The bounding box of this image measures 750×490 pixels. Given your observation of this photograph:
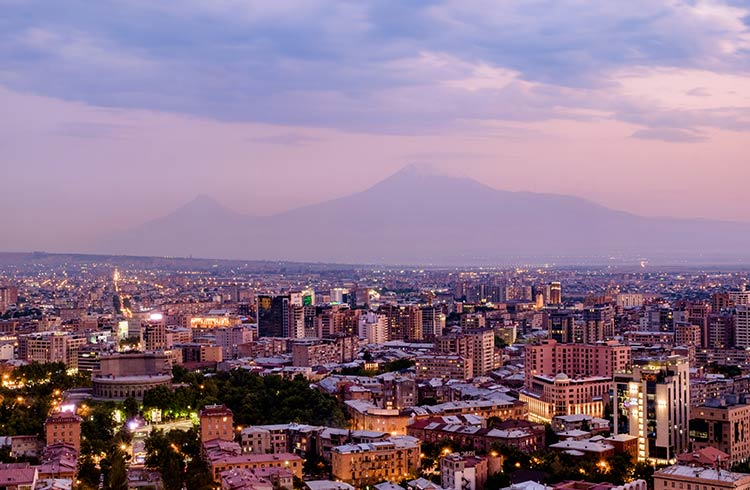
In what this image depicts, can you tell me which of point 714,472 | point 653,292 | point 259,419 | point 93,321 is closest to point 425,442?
point 259,419

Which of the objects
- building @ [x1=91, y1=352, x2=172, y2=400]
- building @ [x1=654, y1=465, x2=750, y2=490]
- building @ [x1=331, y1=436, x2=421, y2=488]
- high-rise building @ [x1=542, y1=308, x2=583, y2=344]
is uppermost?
high-rise building @ [x1=542, y1=308, x2=583, y2=344]

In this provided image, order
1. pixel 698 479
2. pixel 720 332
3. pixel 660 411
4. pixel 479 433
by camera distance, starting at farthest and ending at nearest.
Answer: pixel 720 332, pixel 479 433, pixel 660 411, pixel 698 479

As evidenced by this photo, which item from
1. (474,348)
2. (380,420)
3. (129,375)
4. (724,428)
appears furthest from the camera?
(474,348)

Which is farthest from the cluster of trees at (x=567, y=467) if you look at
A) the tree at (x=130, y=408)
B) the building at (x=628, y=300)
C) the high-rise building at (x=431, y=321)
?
the building at (x=628, y=300)

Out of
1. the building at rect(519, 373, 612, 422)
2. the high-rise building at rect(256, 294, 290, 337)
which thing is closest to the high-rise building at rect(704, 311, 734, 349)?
the building at rect(519, 373, 612, 422)

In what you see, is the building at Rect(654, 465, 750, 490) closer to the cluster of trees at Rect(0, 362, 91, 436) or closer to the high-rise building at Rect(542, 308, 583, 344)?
the cluster of trees at Rect(0, 362, 91, 436)

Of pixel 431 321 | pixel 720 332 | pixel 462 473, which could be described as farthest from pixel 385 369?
pixel 462 473

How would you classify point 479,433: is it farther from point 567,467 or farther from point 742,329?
point 742,329
